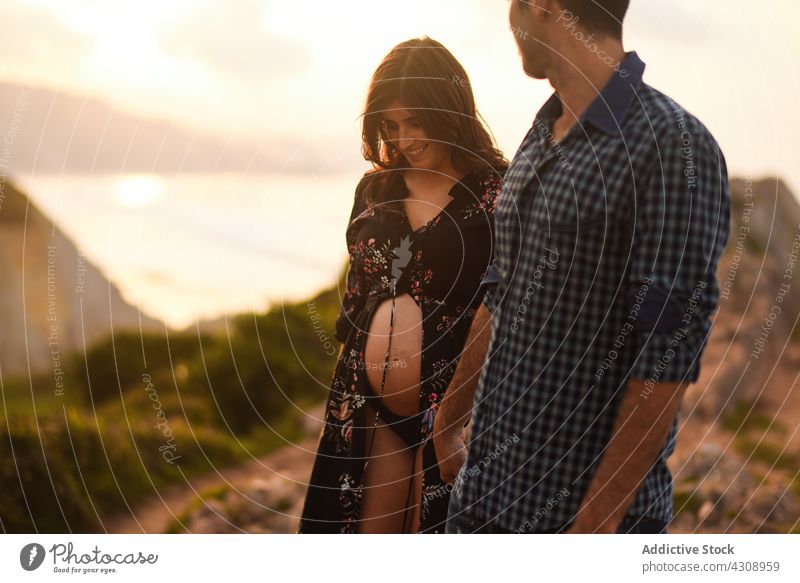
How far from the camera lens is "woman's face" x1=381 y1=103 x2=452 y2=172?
1549 mm

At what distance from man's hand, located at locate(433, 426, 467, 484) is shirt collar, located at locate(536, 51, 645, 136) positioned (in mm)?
615

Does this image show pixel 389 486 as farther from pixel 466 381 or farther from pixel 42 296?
pixel 42 296

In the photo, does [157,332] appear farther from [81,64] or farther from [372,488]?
[372,488]

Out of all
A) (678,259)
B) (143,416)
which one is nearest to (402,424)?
(678,259)

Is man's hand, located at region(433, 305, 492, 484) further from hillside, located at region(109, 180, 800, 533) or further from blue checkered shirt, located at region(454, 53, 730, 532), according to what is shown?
hillside, located at region(109, 180, 800, 533)

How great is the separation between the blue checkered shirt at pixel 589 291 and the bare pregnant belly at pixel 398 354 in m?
0.36

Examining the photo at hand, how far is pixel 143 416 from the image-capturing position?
293 centimetres

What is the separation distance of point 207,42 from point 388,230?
639mm

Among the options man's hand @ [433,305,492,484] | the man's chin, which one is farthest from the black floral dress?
A: the man's chin

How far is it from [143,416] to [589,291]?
2.27 meters

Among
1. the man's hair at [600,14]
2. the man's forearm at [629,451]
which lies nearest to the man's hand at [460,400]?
the man's forearm at [629,451]

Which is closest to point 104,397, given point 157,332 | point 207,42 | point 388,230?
point 157,332

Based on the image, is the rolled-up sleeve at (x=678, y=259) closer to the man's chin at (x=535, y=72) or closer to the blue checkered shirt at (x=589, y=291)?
the blue checkered shirt at (x=589, y=291)

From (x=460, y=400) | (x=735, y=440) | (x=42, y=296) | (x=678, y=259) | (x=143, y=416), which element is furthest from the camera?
(x=143, y=416)
